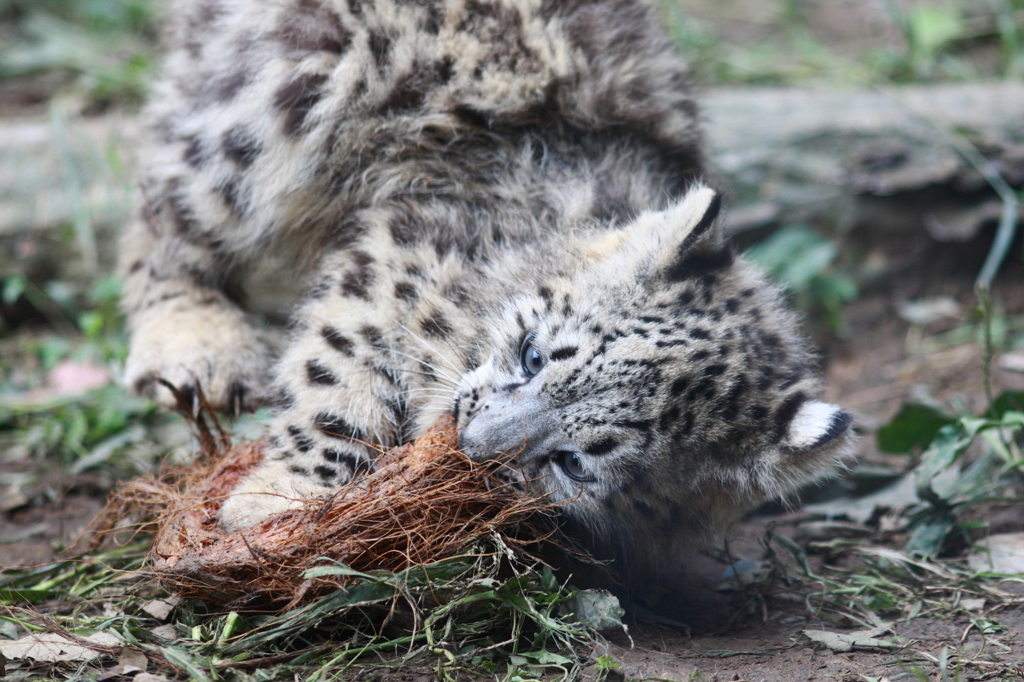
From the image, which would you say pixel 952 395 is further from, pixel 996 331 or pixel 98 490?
pixel 98 490

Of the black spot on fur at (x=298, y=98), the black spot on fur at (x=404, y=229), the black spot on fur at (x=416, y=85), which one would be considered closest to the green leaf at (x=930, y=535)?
the black spot on fur at (x=404, y=229)

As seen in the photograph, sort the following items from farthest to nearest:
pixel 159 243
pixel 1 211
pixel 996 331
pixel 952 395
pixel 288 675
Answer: pixel 1 211
pixel 996 331
pixel 952 395
pixel 159 243
pixel 288 675

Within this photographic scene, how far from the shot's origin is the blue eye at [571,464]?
9.94 feet

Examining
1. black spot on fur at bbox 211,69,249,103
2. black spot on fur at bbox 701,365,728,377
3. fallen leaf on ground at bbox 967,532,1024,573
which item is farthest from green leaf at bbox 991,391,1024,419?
black spot on fur at bbox 211,69,249,103

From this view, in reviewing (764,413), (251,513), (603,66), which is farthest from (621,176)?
(251,513)

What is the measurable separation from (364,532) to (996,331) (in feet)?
14.0

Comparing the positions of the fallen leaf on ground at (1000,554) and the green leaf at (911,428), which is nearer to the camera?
the fallen leaf on ground at (1000,554)

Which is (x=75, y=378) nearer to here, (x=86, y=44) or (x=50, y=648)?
(x=50, y=648)

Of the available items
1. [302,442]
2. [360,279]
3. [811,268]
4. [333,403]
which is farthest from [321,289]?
[811,268]

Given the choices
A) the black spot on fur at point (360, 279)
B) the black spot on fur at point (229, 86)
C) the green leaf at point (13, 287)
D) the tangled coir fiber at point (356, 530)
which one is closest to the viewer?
the tangled coir fiber at point (356, 530)

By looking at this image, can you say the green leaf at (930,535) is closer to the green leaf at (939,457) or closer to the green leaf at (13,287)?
the green leaf at (939,457)

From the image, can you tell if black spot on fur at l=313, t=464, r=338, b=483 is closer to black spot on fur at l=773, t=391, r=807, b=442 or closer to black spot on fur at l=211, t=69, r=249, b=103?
black spot on fur at l=773, t=391, r=807, b=442

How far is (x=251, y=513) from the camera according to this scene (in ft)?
9.94

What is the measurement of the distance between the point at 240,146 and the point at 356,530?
1925 millimetres
